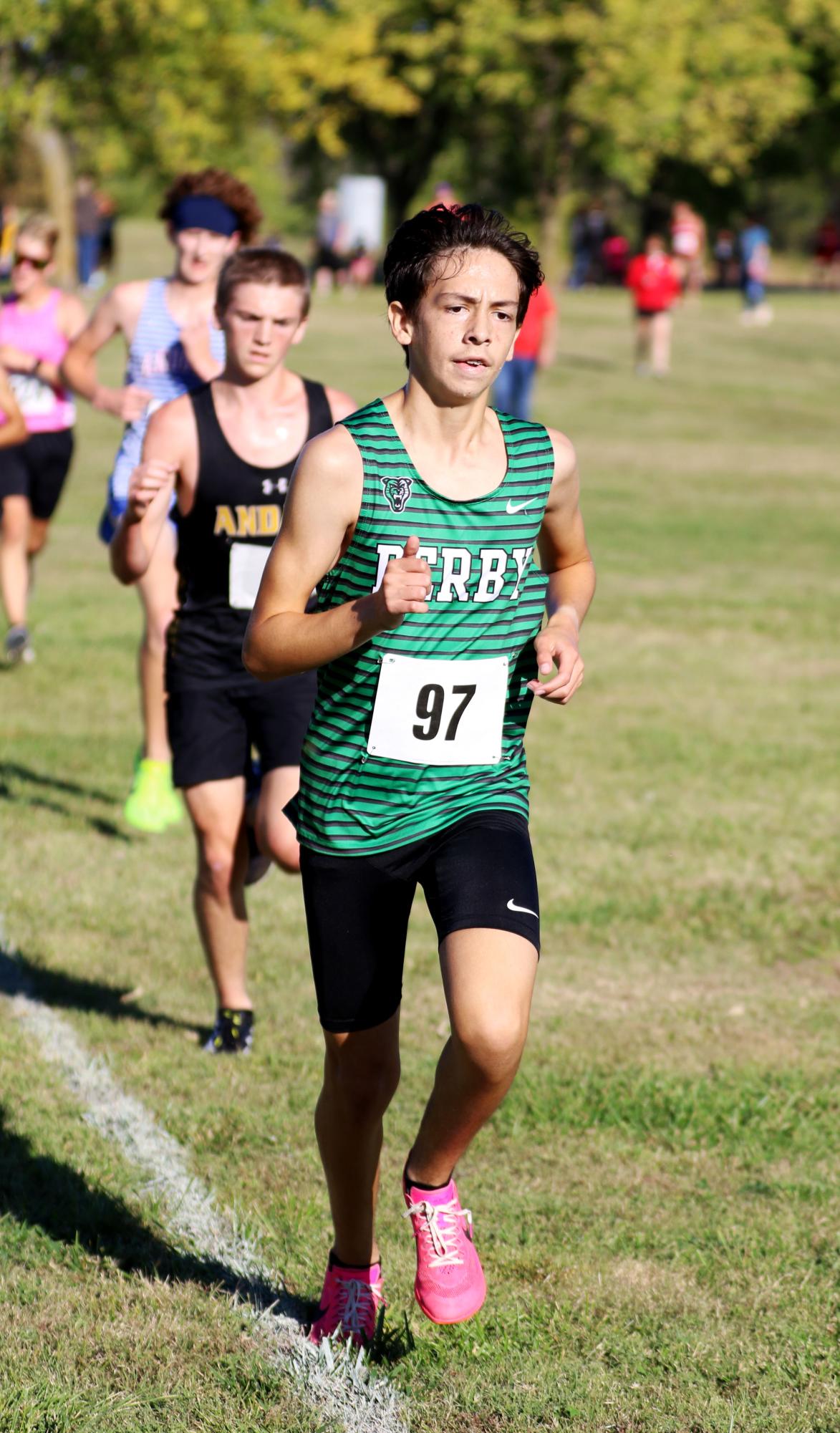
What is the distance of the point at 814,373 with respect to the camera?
32312mm

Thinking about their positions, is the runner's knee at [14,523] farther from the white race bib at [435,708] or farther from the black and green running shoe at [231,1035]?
the white race bib at [435,708]

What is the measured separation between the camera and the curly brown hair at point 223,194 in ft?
22.4

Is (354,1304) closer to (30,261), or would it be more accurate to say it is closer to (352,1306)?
(352,1306)

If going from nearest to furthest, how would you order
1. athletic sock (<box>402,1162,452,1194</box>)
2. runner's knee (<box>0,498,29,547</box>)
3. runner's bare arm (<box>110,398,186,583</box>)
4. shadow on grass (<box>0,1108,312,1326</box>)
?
athletic sock (<box>402,1162,452,1194</box>), shadow on grass (<box>0,1108,312,1326</box>), runner's bare arm (<box>110,398,186,583</box>), runner's knee (<box>0,498,29,547</box>)

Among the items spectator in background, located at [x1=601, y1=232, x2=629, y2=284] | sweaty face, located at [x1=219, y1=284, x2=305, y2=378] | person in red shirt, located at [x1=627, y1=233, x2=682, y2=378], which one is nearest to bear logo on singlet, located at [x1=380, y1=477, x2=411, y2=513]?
sweaty face, located at [x1=219, y1=284, x2=305, y2=378]

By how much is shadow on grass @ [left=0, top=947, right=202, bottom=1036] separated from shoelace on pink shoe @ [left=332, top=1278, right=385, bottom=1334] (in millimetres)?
1991

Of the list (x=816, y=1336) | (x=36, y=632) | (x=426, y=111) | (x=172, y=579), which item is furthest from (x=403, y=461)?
(x=426, y=111)

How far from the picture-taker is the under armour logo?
506 cm

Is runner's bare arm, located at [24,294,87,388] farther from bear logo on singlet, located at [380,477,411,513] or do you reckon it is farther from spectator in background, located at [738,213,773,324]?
spectator in background, located at [738,213,773,324]

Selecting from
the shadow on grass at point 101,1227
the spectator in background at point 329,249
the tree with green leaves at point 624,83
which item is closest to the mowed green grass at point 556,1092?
the shadow on grass at point 101,1227

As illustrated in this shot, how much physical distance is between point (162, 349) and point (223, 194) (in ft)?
2.13

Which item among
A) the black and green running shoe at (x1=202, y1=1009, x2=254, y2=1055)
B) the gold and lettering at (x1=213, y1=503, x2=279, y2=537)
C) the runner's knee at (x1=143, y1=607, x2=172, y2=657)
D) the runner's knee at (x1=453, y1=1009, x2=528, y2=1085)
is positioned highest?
the gold and lettering at (x1=213, y1=503, x2=279, y2=537)

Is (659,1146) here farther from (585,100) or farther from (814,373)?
(585,100)

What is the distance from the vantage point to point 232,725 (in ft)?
17.1
